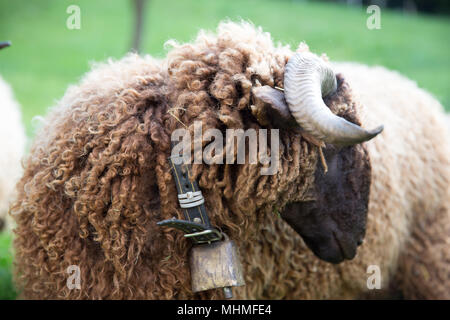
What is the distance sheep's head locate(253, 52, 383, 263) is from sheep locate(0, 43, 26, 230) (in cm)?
364

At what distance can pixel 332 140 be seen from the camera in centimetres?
205

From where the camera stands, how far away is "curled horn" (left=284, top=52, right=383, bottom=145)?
6.45ft

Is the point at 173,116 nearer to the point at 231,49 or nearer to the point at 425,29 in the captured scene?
the point at 231,49

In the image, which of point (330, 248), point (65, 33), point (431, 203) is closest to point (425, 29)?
point (65, 33)

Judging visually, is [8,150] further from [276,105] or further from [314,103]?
[314,103]

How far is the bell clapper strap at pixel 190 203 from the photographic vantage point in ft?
7.50

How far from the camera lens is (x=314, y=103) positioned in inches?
81.2

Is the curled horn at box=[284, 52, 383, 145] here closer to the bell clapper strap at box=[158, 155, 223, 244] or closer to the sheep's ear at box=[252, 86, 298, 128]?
the sheep's ear at box=[252, 86, 298, 128]

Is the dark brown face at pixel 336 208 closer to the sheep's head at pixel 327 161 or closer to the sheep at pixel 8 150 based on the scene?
the sheep's head at pixel 327 161

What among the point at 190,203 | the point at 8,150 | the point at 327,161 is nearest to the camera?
the point at 190,203

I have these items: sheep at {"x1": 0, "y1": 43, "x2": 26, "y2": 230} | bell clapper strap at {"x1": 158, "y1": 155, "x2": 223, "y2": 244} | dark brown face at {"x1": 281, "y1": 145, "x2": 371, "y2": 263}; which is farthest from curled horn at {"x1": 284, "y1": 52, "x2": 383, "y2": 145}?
sheep at {"x1": 0, "y1": 43, "x2": 26, "y2": 230}

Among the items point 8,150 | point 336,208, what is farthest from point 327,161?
point 8,150

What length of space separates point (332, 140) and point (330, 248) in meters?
0.84

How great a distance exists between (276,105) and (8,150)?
4141mm
